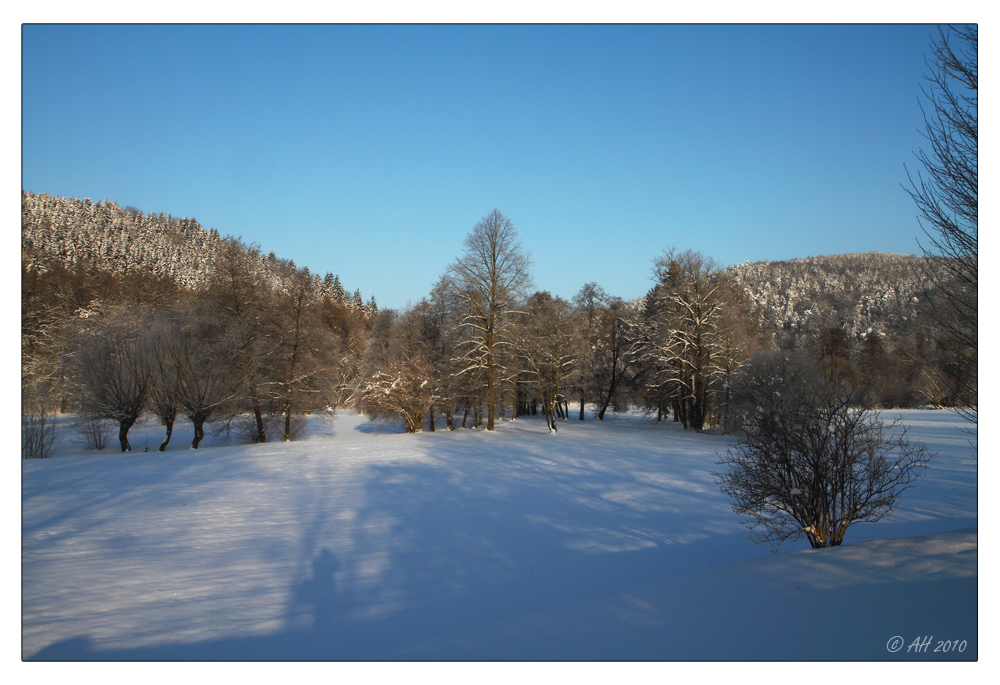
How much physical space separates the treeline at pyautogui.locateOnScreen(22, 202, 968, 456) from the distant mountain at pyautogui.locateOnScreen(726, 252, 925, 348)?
19691 millimetres

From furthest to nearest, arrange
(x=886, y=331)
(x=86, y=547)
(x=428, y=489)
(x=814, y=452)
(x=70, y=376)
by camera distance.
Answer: (x=886, y=331) → (x=70, y=376) → (x=428, y=489) → (x=86, y=547) → (x=814, y=452)

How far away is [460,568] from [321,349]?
19665mm

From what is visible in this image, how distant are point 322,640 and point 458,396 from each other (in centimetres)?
2384

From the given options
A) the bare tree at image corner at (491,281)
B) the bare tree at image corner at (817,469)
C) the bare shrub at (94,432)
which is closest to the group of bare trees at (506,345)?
the bare tree at image corner at (491,281)

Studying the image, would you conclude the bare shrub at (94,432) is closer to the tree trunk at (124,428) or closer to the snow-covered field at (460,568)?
the tree trunk at (124,428)

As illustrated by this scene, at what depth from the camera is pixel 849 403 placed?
7719 millimetres

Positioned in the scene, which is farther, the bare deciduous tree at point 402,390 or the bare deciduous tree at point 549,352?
the bare deciduous tree at point 549,352

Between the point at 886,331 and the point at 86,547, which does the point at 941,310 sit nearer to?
the point at 86,547

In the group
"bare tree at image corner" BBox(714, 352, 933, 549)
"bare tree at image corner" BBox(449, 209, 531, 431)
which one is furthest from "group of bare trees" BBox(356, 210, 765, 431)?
"bare tree at image corner" BBox(714, 352, 933, 549)

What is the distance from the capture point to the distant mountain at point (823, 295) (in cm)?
6394

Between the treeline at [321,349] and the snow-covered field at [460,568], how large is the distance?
5.16m

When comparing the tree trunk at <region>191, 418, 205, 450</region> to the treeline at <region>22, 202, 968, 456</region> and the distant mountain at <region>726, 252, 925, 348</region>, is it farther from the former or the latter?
the distant mountain at <region>726, 252, 925, 348</region>

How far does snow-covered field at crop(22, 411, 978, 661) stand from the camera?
15.6ft
